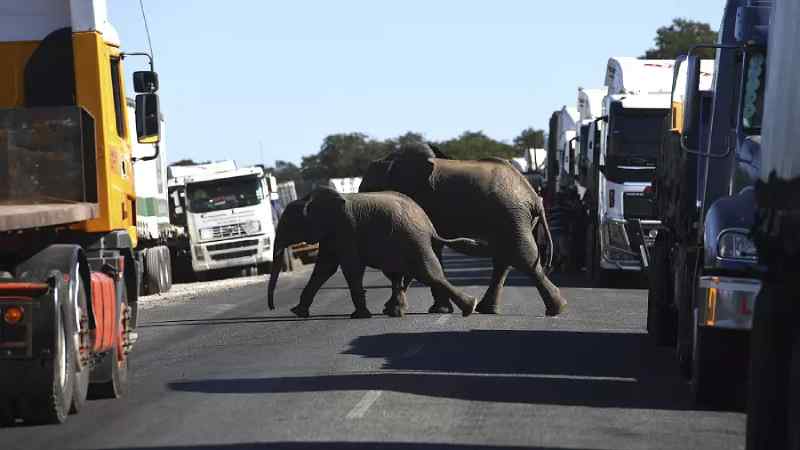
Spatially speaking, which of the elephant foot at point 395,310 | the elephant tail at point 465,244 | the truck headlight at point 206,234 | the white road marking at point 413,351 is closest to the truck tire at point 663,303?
the white road marking at point 413,351

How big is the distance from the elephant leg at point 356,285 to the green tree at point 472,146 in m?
118

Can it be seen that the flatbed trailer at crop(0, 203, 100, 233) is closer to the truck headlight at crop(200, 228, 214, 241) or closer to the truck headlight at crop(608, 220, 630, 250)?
the truck headlight at crop(608, 220, 630, 250)

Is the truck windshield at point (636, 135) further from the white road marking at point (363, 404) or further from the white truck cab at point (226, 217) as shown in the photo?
the white road marking at point (363, 404)

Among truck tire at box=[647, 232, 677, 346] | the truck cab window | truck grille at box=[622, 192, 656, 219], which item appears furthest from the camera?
truck grille at box=[622, 192, 656, 219]

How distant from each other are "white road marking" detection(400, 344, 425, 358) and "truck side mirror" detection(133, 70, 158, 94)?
3.30 m

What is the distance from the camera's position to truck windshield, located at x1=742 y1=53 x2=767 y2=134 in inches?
536

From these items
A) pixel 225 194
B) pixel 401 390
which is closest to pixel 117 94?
pixel 401 390

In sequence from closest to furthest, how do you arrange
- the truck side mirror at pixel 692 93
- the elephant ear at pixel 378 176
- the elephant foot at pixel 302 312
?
the truck side mirror at pixel 692 93 → the elephant foot at pixel 302 312 → the elephant ear at pixel 378 176

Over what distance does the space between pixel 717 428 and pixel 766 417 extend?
2936mm

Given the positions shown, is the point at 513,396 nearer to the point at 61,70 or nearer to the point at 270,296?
the point at 61,70

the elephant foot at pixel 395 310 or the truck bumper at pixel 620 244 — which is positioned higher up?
the elephant foot at pixel 395 310

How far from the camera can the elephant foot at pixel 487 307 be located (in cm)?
2289

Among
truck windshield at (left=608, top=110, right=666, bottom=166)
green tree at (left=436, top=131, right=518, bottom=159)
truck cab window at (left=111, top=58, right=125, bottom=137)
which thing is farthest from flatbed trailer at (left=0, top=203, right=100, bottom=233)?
green tree at (left=436, top=131, right=518, bottom=159)

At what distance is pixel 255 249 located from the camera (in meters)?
43.2
